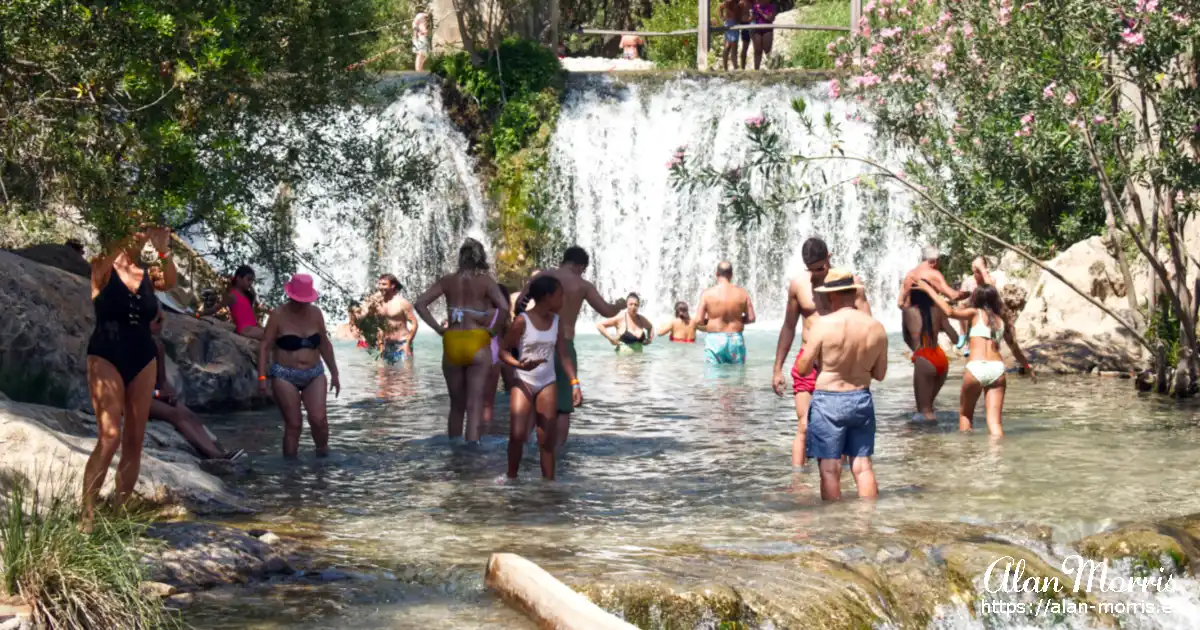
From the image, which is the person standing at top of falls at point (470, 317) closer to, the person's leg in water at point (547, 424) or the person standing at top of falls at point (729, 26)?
the person's leg in water at point (547, 424)

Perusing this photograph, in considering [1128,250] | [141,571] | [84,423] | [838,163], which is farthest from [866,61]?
[141,571]

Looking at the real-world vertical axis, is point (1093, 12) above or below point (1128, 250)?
above

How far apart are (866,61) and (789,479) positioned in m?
11.0

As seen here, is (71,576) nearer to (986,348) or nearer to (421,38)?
(986,348)

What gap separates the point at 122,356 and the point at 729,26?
24262mm

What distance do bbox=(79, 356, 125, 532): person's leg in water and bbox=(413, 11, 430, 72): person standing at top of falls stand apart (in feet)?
77.6

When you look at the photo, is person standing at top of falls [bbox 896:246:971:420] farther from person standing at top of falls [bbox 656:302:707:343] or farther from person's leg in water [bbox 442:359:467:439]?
person standing at top of falls [bbox 656:302:707:343]

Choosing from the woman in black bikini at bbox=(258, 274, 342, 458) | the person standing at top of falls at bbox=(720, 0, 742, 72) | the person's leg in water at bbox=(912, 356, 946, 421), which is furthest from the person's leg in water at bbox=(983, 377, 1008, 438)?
the person standing at top of falls at bbox=(720, 0, 742, 72)

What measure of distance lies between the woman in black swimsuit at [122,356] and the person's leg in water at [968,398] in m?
7.31

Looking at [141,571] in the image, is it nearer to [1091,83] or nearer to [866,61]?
[1091,83]

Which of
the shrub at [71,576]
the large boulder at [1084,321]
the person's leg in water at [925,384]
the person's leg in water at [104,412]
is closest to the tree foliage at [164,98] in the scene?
the person's leg in water at [104,412]

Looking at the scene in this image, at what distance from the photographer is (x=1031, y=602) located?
26.1 feet

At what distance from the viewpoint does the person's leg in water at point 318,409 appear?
38.5 ft

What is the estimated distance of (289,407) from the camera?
38.4 feet
